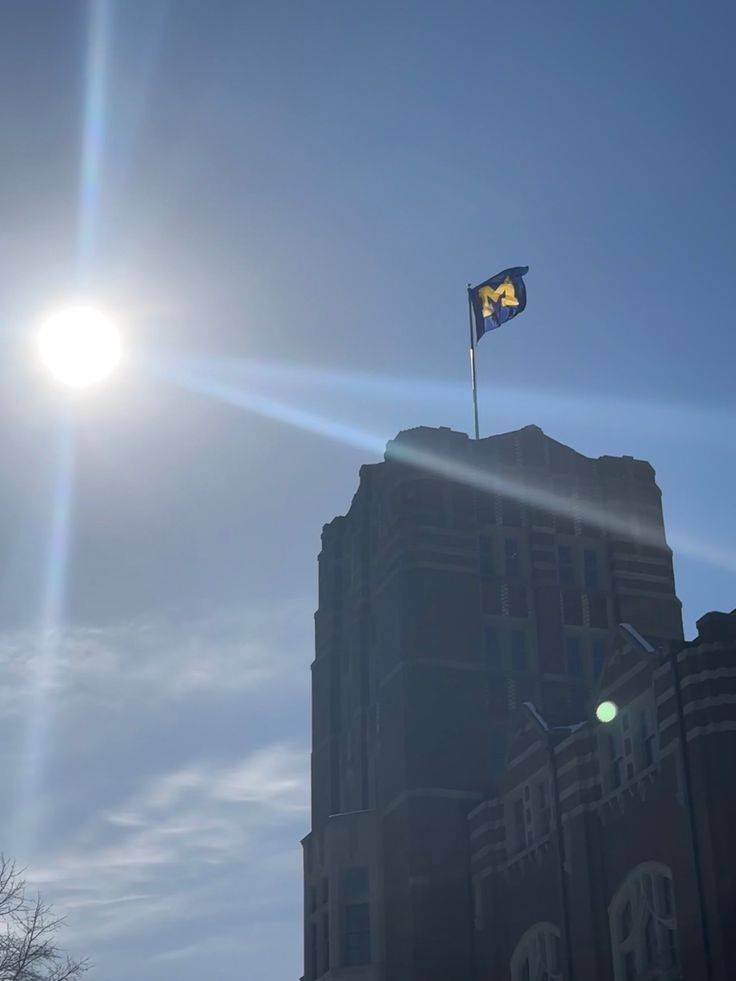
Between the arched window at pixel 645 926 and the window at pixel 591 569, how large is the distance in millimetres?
23244

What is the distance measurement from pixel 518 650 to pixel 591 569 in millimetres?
6194

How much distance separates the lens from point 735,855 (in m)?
41.7

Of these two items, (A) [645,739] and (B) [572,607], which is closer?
(A) [645,739]

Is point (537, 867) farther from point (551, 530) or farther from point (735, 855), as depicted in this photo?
point (551, 530)

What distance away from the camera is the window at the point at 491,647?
65.0 meters

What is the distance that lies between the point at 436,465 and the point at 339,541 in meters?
10.5

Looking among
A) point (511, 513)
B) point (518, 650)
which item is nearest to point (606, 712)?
A: point (518, 650)

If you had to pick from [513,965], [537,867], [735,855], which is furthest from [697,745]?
[513,965]

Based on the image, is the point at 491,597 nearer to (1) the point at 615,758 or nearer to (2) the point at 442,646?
(2) the point at 442,646

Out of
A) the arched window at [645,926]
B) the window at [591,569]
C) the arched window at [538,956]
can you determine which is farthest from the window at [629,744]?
the window at [591,569]

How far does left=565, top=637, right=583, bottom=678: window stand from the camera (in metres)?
66.8

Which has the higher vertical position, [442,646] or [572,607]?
[572,607]

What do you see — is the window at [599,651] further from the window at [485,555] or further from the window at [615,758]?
the window at [615,758]

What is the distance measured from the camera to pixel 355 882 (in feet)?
205
